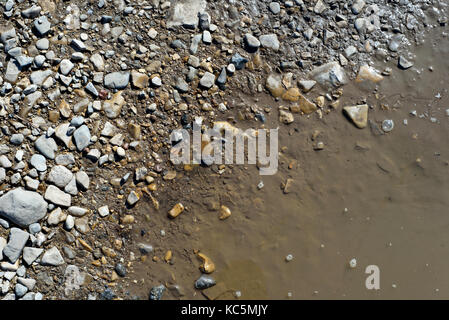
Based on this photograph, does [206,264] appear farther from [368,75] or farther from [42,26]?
[42,26]

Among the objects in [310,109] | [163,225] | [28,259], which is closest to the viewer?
[28,259]

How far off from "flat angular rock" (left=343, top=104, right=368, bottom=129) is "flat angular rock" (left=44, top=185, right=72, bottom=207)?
2.82m

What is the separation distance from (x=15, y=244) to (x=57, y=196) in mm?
533

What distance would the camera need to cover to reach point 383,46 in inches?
173

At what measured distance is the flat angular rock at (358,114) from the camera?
13.8 ft

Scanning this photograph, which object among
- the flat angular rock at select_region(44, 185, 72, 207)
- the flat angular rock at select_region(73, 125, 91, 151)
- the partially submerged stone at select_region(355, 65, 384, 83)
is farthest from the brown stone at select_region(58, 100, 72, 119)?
the partially submerged stone at select_region(355, 65, 384, 83)

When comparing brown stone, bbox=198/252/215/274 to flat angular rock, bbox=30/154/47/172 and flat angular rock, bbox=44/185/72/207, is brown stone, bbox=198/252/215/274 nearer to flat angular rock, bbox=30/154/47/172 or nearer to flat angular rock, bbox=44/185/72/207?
flat angular rock, bbox=44/185/72/207

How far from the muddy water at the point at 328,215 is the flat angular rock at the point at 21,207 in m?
0.90

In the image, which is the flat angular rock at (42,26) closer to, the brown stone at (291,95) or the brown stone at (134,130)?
the brown stone at (134,130)

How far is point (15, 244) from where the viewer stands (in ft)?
12.0

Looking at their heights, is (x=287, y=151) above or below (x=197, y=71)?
below

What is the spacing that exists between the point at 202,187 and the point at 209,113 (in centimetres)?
73

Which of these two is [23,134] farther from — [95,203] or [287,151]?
[287,151]

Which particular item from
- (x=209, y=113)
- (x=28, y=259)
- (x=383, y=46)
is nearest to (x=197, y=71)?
(x=209, y=113)
